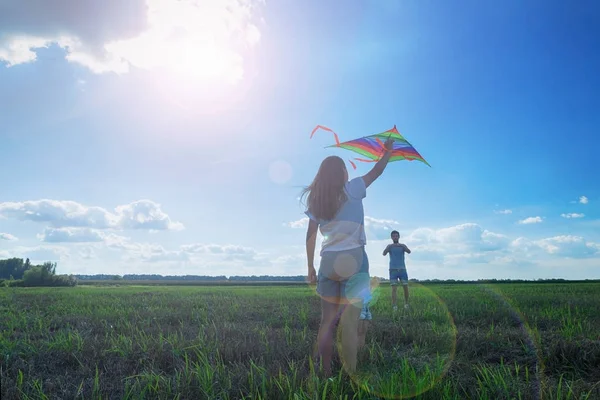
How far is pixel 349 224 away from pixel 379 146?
6.13 feet

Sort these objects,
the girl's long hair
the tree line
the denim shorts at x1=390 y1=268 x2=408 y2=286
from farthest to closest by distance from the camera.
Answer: the tree line → the denim shorts at x1=390 y1=268 x2=408 y2=286 → the girl's long hair

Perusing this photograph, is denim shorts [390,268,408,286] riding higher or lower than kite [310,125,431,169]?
lower

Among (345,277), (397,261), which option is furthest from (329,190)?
(397,261)

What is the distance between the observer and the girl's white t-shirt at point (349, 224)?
12.5 feet

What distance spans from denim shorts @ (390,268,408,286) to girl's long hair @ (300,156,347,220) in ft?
25.7

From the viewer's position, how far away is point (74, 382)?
12.8 feet

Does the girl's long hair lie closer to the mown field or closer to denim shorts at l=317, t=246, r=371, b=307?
denim shorts at l=317, t=246, r=371, b=307

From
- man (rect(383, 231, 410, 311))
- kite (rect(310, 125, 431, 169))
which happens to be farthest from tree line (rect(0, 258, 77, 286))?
kite (rect(310, 125, 431, 169))

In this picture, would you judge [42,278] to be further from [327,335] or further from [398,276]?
[327,335]

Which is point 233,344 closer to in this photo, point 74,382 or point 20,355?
point 74,382

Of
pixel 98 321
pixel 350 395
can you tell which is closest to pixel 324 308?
pixel 350 395

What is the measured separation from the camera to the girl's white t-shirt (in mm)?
3807

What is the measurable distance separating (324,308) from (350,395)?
81 cm

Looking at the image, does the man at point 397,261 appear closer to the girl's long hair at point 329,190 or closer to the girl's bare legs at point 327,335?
the girl's bare legs at point 327,335
